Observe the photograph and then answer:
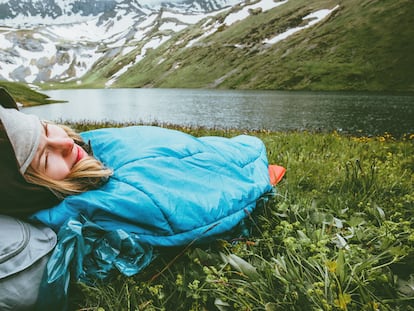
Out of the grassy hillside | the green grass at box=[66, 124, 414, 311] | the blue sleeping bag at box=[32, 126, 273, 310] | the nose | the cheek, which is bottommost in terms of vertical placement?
the grassy hillside

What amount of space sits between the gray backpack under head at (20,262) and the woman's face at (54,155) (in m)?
0.43

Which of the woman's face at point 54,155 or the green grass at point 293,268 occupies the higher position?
the woman's face at point 54,155

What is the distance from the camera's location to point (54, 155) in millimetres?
2389

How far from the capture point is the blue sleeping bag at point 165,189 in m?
2.19

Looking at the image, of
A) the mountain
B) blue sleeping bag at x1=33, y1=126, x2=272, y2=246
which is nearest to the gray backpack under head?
blue sleeping bag at x1=33, y1=126, x2=272, y2=246

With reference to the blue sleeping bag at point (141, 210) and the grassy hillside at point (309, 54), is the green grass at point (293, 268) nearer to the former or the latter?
the blue sleeping bag at point (141, 210)

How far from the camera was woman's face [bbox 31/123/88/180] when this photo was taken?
7.37 feet

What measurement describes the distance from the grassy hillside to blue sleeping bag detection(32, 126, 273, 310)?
77490 mm

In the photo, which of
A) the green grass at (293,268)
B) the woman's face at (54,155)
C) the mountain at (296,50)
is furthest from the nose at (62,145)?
the mountain at (296,50)

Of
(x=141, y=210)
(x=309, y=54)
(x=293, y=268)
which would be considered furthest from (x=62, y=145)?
(x=309, y=54)

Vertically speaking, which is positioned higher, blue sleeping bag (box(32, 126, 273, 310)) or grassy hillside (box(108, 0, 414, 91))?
blue sleeping bag (box(32, 126, 273, 310))

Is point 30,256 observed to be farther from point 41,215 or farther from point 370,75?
point 370,75

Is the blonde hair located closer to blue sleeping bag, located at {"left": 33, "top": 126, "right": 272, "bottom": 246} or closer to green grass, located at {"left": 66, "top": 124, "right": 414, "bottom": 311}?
blue sleeping bag, located at {"left": 33, "top": 126, "right": 272, "bottom": 246}

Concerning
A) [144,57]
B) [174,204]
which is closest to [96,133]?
[174,204]
